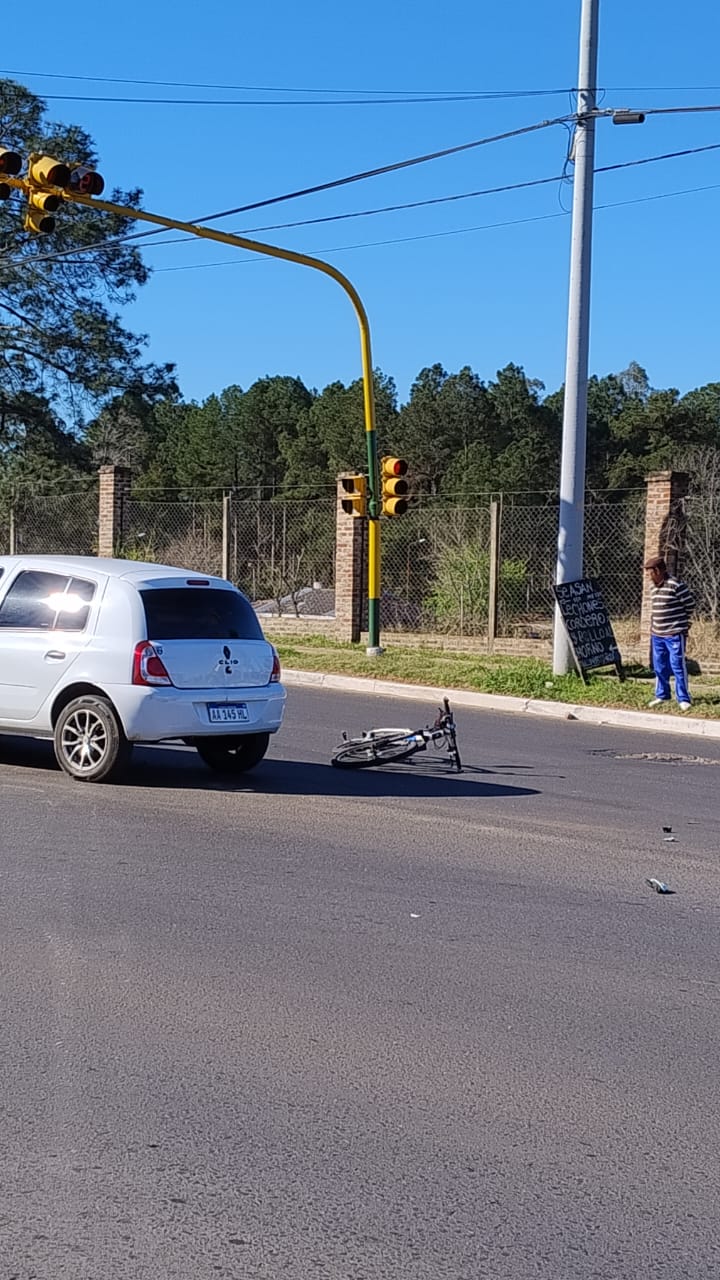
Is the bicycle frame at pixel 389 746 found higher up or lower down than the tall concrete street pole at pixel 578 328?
lower down

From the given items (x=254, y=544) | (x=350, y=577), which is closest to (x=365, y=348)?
(x=350, y=577)

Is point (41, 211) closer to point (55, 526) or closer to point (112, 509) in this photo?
point (112, 509)

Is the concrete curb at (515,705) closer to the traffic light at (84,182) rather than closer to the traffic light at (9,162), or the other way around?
the traffic light at (84,182)

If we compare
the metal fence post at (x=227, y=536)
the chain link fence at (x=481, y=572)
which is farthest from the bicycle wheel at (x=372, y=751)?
the metal fence post at (x=227, y=536)

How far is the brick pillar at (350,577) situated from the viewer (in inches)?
924

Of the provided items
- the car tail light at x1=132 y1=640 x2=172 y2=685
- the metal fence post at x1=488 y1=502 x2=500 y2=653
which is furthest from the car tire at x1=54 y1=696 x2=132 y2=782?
the metal fence post at x1=488 y1=502 x2=500 y2=653

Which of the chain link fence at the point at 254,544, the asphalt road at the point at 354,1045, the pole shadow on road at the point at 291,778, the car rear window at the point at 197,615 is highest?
the chain link fence at the point at 254,544

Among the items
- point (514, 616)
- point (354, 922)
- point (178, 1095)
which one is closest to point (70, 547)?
point (514, 616)

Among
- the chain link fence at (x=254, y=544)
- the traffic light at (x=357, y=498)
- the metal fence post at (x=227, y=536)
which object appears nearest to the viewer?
the traffic light at (x=357, y=498)

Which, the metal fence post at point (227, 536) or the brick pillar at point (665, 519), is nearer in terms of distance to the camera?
the brick pillar at point (665, 519)

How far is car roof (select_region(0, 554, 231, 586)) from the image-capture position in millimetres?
10453

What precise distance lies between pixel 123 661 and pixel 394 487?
9.98m

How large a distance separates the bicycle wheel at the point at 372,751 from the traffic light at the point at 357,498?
8.90m

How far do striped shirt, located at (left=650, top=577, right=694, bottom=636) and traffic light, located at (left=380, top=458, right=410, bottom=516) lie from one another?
16.6 ft
